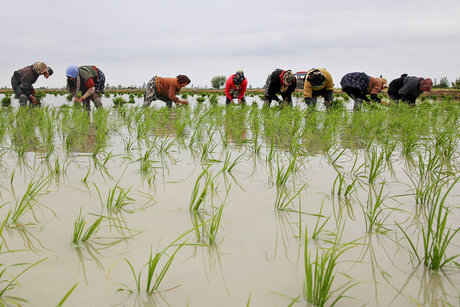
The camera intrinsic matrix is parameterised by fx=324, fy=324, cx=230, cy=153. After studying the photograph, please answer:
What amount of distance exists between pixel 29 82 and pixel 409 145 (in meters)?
6.60

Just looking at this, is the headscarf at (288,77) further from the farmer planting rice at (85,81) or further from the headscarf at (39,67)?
the headscarf at (39,67)

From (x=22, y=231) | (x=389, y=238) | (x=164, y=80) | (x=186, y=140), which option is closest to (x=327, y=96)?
(x=164, y=80)

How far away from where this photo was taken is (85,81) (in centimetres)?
595

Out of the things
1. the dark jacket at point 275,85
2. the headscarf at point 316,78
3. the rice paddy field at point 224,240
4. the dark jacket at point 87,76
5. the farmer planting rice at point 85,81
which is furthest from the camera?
the dark jacket at point 275,85

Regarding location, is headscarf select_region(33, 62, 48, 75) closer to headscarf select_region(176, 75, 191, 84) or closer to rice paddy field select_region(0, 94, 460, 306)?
headscarf select_region(176, 75, 191, 84)

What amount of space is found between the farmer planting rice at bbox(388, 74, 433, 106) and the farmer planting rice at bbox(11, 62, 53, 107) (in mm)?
7171

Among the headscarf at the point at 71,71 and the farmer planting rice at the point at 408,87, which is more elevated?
the headscarf at the point at 71,71

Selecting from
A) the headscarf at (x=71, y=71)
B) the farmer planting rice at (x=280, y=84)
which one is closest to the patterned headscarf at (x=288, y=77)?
the farmer planting rice at (x=280, y=84)

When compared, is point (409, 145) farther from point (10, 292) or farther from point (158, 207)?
point (10, 292)

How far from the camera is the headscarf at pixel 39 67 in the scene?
6.07 metres

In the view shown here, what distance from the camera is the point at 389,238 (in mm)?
1126

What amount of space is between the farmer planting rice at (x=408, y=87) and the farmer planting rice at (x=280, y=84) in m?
2.39

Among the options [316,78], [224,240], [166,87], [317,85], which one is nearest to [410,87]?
[317,85]

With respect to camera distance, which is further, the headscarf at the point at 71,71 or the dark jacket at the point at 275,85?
the dark jacket at the point at 275,85
